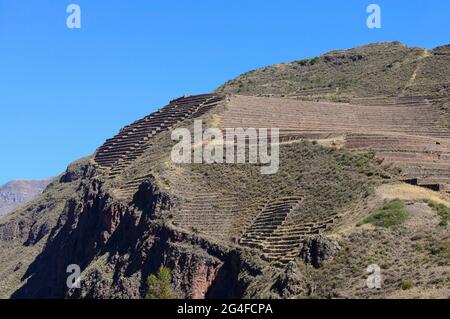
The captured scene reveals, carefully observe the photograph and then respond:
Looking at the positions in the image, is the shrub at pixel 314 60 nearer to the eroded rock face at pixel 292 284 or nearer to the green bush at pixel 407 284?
the eroded rock face at pixel 292 284

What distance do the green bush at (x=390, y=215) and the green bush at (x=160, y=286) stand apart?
42.8 feet

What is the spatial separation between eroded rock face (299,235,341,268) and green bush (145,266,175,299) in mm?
9393

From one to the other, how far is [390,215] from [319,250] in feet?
19.0

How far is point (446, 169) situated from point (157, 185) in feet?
72.2

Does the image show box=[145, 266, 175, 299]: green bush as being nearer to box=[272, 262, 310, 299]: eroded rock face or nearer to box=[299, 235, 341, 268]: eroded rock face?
box=[272, 262, 310, 299]: eroded rock face

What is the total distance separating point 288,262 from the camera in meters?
54.0

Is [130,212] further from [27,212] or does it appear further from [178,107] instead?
[27,212]

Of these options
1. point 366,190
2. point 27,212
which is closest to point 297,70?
point 27,212

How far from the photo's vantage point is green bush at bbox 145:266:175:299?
188ft

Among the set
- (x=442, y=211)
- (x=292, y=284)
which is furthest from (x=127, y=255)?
(x=442, y=211)

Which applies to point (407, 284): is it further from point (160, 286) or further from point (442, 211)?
point (160, 286)

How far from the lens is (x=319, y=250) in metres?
52.1

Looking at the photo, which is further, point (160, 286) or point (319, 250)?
point (160, 286)

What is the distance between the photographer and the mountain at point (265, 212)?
51750 millimetres
